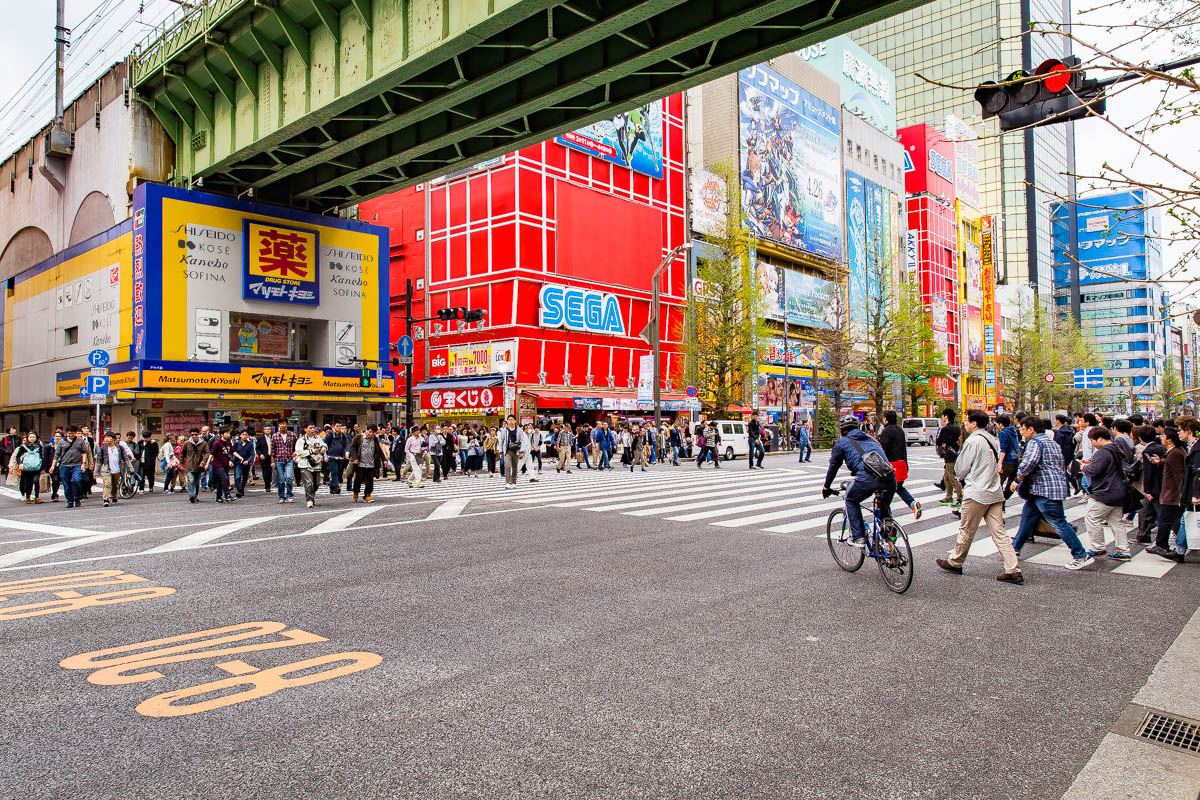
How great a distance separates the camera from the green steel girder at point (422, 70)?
1335cm

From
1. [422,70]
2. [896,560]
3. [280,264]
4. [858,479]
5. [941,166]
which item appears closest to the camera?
→ [896,560]

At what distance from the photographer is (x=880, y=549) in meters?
7.66

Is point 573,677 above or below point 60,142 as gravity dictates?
below

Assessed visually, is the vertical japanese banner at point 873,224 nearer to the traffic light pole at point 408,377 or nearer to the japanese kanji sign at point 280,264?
the traffic light pole at point 408,377

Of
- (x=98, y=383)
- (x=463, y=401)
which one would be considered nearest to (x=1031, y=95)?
(x=98, y=383)

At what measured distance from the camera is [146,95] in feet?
82.6

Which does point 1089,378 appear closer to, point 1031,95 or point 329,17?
point 329,17

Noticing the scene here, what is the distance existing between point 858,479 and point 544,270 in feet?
107

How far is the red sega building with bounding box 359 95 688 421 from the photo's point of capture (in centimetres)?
3847

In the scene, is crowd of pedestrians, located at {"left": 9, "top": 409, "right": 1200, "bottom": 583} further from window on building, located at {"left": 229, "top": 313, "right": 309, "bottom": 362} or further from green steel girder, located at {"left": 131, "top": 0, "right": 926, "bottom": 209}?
green steel girder, located at {"left": 131, "top": 0, "right": 926, "bottom": 209}

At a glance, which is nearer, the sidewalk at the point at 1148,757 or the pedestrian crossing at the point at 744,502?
the sidewalk at the point at 1148,757

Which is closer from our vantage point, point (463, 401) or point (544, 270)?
point (463, 401)

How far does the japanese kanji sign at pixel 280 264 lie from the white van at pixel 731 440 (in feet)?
59.5

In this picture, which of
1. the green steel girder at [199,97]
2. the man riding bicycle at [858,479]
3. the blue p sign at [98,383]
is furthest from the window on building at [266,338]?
the man riding bicycle at [858,479]
